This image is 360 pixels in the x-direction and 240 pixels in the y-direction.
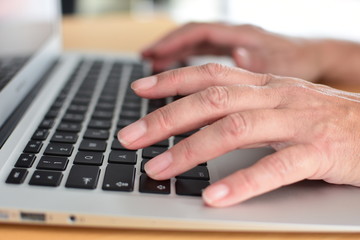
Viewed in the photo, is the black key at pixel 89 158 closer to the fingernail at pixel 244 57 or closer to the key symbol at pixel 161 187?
the key symbol at pixel 161 187

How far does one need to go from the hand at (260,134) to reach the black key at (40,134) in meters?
0.11

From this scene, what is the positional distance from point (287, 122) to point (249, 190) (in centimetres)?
9

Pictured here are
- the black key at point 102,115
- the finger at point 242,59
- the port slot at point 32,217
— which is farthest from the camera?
the finger at point 242,59

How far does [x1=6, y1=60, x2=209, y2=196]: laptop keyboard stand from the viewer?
412mm

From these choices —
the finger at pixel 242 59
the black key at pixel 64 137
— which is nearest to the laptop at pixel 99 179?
the black key at pixel 64 137

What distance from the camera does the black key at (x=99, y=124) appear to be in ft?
1.83

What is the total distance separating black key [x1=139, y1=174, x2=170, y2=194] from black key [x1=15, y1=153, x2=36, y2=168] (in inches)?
4.5

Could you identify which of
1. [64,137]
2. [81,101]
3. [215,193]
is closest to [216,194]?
[215,193]

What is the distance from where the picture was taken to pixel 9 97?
0.55 metres

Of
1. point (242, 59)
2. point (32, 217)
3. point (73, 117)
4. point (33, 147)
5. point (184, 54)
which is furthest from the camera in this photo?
point (184, 54)

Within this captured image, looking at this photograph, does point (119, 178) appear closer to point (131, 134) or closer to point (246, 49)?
point (131, 134)

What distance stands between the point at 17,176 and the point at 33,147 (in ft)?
0.22

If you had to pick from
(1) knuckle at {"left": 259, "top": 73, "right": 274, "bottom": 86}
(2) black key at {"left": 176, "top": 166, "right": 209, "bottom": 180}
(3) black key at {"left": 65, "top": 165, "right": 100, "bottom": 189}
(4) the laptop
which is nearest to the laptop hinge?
(4) the laptop

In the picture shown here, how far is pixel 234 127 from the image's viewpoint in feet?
1.41
